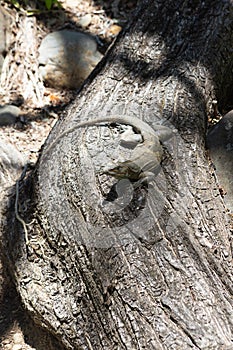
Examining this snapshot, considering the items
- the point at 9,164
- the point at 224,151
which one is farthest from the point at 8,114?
the point at 224,151

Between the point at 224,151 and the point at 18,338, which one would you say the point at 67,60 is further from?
the point at 18,338

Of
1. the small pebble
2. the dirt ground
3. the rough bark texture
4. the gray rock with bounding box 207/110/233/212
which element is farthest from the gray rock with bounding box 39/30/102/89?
the small pebble

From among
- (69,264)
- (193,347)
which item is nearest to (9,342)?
(69,264)

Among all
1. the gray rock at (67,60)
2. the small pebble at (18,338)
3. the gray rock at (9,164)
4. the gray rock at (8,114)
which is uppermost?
the gray rock at (67,60)

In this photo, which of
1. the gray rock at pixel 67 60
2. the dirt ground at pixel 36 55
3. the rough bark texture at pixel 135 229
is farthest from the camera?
the gray rock at pixel 67 60

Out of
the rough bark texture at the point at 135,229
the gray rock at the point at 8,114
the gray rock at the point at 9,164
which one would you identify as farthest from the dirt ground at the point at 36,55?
the rough bark texture at the point at 135,229

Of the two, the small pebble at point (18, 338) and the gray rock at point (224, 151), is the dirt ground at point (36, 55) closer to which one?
the gray rock at point (224, 151)
